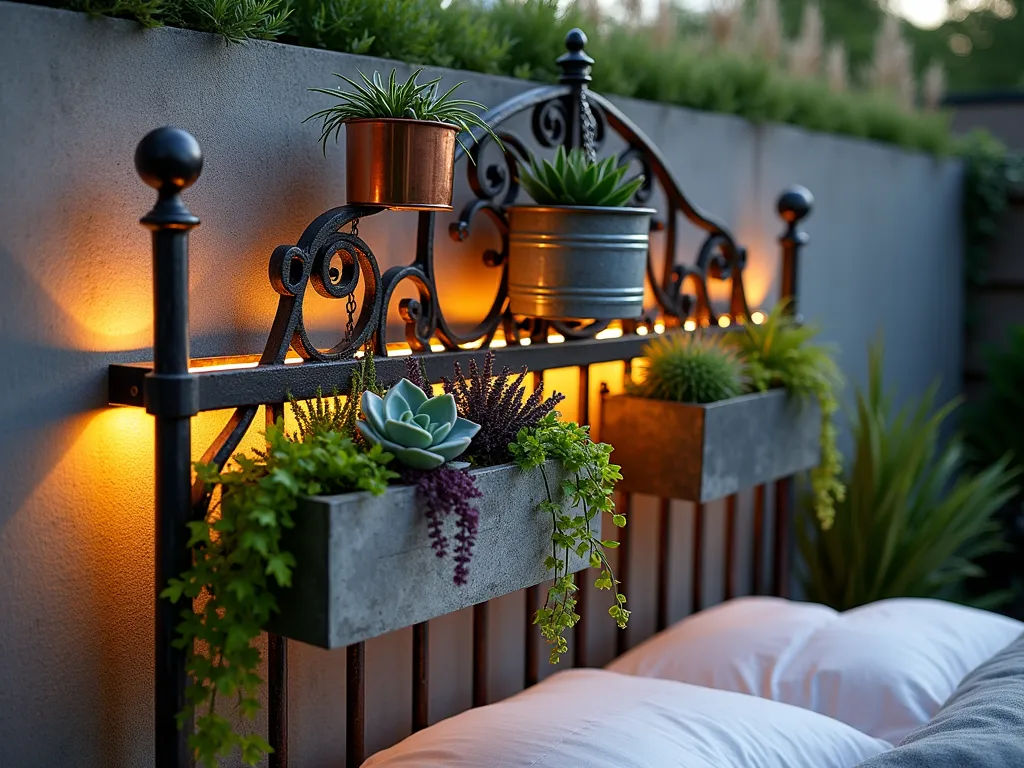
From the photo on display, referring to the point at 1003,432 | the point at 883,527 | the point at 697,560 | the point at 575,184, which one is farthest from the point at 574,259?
the point at 1003,432

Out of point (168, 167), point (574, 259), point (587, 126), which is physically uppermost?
point (587, 126)

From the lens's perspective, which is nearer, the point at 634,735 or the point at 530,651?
the point at 634,735

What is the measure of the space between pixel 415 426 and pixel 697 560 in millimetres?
1318

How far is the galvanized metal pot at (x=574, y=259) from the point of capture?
1735mm

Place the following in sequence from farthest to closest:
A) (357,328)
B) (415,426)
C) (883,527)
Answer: (883,527)
(357,328)
(415,426)

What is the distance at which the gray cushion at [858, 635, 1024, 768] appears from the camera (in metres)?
→ 1.31

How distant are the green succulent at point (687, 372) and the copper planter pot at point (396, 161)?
27.8 inches

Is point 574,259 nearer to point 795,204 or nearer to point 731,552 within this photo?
point 795,204

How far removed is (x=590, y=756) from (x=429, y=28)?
112 centimetres

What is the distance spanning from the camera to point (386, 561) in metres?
1.26

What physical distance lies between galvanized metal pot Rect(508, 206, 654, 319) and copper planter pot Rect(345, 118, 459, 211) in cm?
30

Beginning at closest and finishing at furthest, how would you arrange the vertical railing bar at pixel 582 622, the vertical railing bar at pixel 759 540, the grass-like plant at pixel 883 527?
1. the vertical railing bar at pixel 582 622
2. the vertical railing bar at pixel 759 540
3. the grass-like plant at pixel 883 527

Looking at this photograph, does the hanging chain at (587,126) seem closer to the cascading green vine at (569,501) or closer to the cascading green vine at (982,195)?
the cascading green vine at (569,501)

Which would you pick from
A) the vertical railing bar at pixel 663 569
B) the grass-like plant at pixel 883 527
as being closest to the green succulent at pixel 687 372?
the vertical railing bar at pixel 663 569
